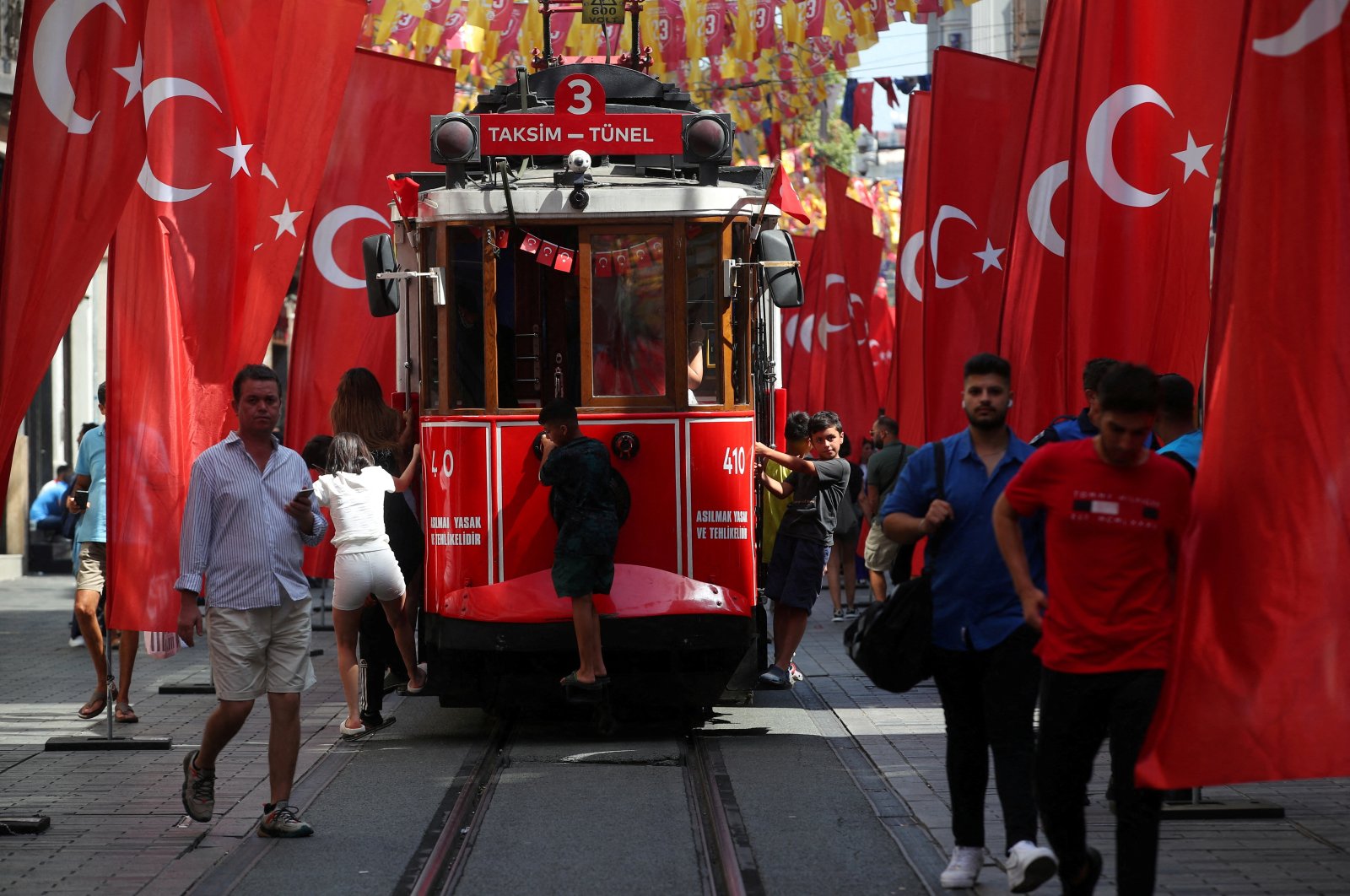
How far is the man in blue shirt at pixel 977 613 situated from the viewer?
6641 mm

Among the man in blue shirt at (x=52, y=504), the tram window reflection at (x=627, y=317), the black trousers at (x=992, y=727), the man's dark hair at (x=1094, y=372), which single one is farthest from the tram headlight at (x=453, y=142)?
the man in blue shirt at (x=52, y=504)

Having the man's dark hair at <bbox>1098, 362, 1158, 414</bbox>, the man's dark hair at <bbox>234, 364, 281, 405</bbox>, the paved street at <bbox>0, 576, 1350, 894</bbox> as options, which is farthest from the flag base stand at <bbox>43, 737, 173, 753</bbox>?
the man's dark hair at <bbox>1098, 362, 1158, 414</bbox>

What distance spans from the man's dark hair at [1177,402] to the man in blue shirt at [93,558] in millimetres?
6104

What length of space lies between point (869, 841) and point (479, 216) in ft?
14.7

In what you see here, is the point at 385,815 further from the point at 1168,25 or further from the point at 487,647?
the point at 1168,25

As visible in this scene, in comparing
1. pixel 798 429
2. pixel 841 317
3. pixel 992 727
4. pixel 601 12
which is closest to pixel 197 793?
pixel 992 727

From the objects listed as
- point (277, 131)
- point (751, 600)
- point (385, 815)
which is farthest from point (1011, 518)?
point (277, 131)

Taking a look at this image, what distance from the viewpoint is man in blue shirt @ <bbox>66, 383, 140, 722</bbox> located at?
1116 cm

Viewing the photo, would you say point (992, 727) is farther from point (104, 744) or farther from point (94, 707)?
A: point (94, 707)

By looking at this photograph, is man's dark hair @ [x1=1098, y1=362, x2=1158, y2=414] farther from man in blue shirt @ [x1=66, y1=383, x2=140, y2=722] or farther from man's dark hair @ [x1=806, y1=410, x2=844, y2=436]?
man in blue shirt @ [x1=66, y1=383, x2=140, y2=722]

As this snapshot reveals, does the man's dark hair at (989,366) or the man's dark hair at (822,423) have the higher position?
the man's dark hair at (989,366)

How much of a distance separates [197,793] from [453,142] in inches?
169

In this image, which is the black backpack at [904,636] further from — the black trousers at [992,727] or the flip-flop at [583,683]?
the flip-flop at [583,683]

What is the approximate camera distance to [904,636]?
6766 millimetres
